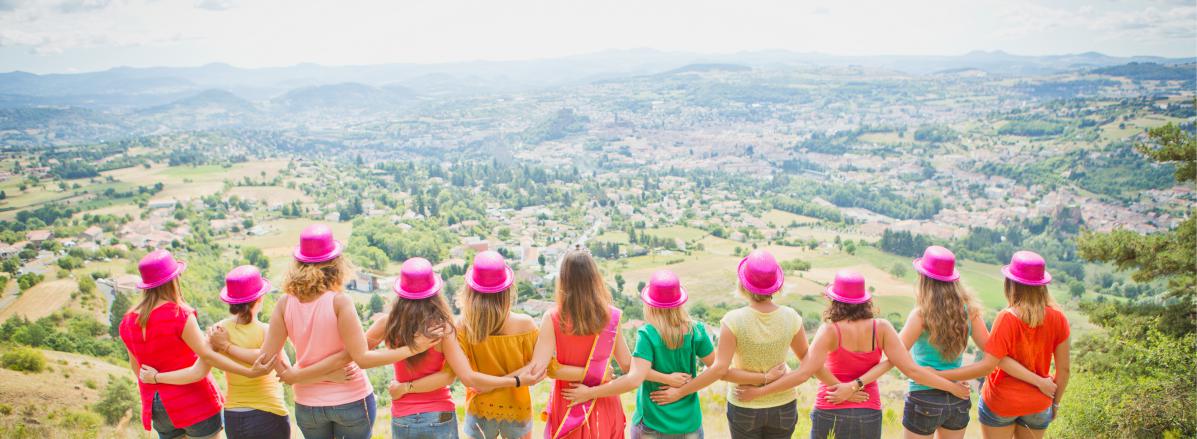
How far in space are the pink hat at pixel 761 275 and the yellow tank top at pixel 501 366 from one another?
102 cm

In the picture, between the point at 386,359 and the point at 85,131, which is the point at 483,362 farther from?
the point at 85,131

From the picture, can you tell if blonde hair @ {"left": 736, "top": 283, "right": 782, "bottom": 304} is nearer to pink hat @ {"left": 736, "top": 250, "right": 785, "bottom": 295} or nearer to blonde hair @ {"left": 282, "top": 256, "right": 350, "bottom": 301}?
pink hat @ {"left": 736, "top": 250, "right": 785, "bottom": 295}

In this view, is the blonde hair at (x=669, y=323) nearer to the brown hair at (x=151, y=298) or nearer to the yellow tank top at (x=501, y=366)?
the yellow tank top at (x=501, y=366)

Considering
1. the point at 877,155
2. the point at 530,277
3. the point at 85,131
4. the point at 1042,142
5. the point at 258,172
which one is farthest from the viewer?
the point at 85,131

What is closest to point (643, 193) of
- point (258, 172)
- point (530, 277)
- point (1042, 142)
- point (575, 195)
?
point (575, 195)

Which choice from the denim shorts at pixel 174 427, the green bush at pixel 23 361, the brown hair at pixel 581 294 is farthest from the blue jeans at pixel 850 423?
the green bush at pixel 23 361

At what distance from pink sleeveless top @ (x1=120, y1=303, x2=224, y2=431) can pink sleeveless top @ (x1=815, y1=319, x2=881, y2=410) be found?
3155 millimetres

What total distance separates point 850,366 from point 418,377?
2.09m

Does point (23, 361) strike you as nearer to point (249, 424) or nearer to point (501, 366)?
point (249, 424)

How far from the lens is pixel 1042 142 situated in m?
111

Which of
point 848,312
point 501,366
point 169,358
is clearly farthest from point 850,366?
point 169,358

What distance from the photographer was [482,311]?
2869 mm

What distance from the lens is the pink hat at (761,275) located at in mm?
2869

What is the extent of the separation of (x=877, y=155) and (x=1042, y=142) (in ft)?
87.5
